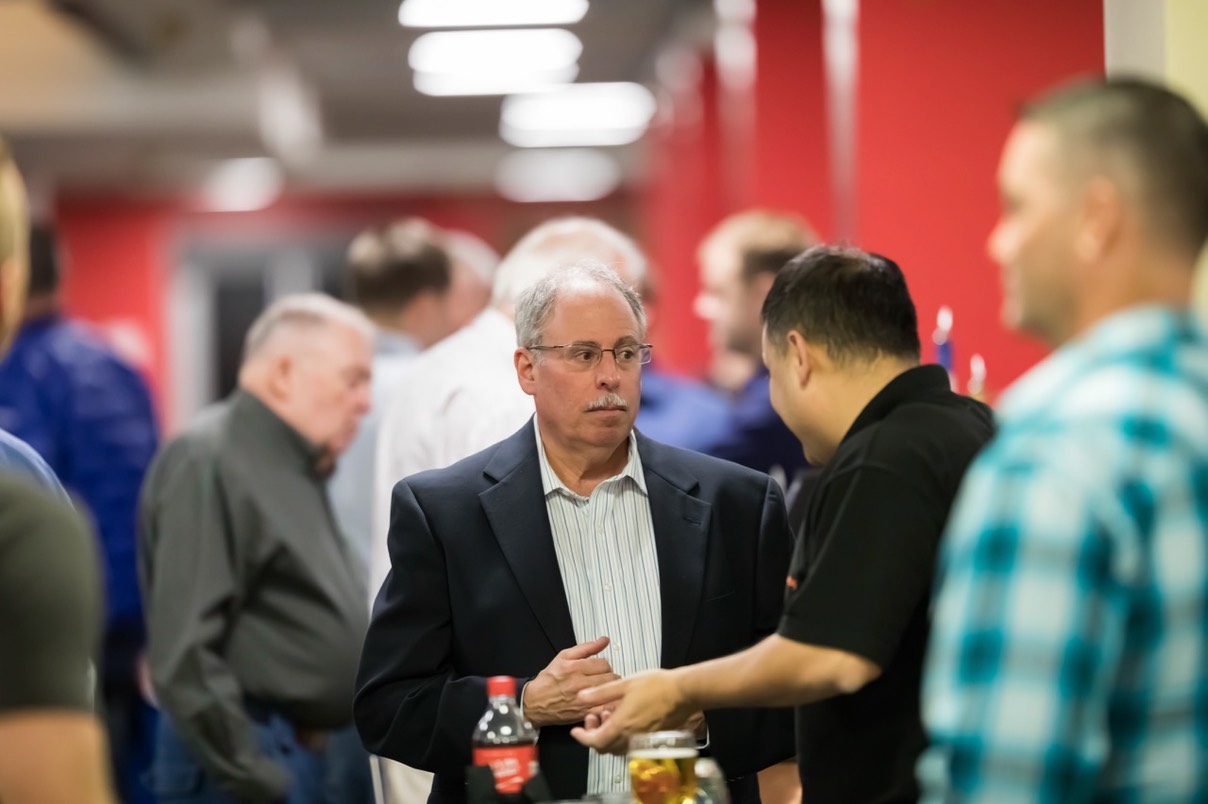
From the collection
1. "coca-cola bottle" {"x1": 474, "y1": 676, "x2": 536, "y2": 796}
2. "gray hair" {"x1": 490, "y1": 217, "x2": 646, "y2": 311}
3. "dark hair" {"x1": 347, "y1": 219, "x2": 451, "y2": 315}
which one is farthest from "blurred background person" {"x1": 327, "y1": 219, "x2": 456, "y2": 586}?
"coca-cola bottle" {"x1": 474, "y1": 676, "x2": 536, "y2": 796}

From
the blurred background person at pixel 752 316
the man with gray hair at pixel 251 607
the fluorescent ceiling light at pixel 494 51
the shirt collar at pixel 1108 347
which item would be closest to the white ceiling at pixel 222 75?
the fluorescent ceiling light at pixel 494 51

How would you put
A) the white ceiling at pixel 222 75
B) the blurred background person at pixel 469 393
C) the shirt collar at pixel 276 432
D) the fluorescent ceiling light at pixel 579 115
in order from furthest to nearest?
the fluorescent ceiling light at pixel 579 115
the white ceiling at pixel 222 75
the shirt collar at pixel 276 432
the blurred background person at pixel 469 393

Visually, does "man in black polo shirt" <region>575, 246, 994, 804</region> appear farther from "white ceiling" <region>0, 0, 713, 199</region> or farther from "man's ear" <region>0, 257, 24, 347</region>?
"white ceiling" <region>0, 0, 713, 199</region>

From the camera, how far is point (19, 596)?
1685mm

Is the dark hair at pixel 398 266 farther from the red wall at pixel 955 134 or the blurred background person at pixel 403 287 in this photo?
the red wall at pixel 955 134

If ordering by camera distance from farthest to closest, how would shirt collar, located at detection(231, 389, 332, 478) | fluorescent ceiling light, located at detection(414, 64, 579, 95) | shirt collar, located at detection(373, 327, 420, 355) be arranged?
1. fluorescent ceiling light, located at detection(414, 64, 579, 95)
2. shirt collar, located at detection(373, 327, 420, 355)
3. shirt collar, located at detection(231, 389, 332, 478)

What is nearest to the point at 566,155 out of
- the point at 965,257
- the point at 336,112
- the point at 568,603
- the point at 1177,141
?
the point at 336,112

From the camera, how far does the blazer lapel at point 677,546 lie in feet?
9.27

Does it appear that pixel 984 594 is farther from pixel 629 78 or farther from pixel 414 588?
pixel 629 78

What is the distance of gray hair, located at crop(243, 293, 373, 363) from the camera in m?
4.28

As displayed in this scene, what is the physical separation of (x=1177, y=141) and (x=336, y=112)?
12313 millimetres

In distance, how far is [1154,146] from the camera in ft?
5.76

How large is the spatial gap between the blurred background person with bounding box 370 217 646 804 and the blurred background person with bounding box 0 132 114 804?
1.79 metres

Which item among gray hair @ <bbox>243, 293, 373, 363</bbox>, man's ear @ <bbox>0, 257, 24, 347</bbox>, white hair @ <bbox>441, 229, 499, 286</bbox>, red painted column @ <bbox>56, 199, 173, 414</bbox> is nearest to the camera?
man's ear @ <bbox>0, 257, 24, 347</bbox>
